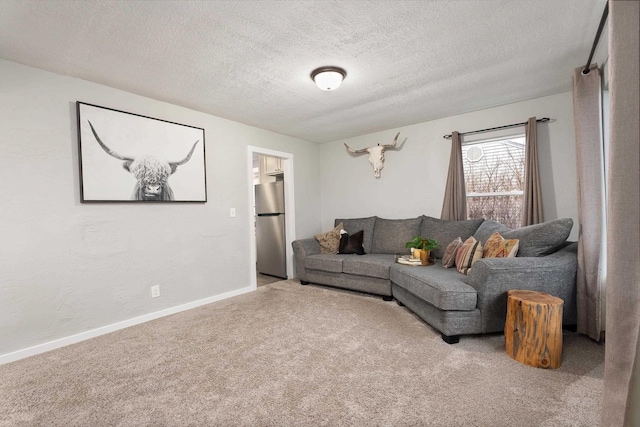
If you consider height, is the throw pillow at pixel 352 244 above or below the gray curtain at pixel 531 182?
below

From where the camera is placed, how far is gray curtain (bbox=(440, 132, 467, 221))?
12.8 feet

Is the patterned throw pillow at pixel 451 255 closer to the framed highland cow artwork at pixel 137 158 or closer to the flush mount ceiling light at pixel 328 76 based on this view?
the flush mount ceiling light at pixel 328 76

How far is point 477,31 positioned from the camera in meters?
2.09

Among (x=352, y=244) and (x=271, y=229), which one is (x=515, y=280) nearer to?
(x=352, y=244)

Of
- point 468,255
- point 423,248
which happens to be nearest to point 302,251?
point 423,248

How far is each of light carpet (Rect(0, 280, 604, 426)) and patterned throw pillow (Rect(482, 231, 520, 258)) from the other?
27.7 inches

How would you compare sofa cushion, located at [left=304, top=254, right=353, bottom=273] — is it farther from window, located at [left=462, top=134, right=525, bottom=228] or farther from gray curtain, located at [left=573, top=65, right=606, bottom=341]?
gray curtain, located at [left=573, top=65, right=606, bottom=341]

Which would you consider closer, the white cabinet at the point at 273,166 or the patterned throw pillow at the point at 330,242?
the patterned throw pillow at the point at 330,242

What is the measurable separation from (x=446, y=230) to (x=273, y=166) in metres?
3.16

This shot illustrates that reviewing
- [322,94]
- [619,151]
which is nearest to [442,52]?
[322,94]

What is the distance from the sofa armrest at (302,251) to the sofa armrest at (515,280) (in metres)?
2.48

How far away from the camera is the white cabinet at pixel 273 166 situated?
5.21 metres

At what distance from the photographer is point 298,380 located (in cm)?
190

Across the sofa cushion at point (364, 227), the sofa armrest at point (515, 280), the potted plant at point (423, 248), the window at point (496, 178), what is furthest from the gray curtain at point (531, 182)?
the sofa cushion at point (364, 227)
